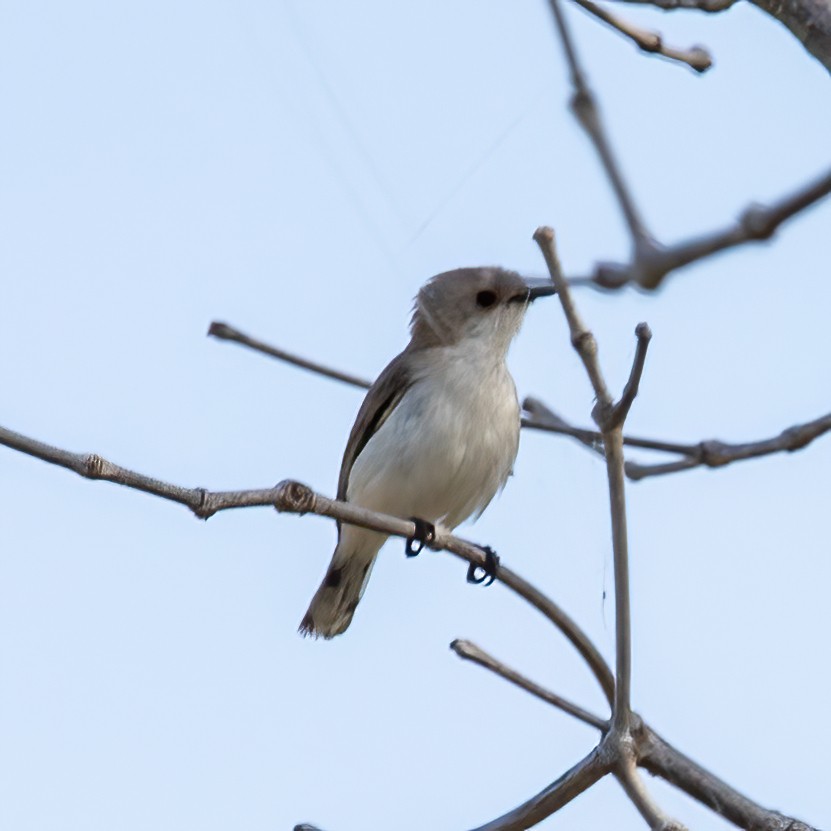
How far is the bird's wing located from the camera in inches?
268

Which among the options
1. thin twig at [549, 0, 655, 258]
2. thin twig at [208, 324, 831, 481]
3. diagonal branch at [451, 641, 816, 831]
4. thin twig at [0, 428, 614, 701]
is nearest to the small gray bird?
thin twig at [208, 324, 831, 481]

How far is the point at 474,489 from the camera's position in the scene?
662 centimetres

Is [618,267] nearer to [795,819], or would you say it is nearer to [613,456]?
[613,456]

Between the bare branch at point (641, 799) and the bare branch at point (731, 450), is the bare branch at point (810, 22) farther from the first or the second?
the bare branch at point (641, 799)

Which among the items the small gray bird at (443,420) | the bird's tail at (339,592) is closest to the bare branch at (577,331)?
the small gray bird at (443,420)

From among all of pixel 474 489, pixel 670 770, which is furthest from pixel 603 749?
pixel 474 489

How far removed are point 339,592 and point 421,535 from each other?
135 inches

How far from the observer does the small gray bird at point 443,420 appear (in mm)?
6504

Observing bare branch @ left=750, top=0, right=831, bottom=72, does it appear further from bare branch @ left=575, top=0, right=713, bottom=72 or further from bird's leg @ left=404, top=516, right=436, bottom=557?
bird's leg @ left=404, top=516, right=436, bottom=557

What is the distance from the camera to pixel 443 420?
6492 mm

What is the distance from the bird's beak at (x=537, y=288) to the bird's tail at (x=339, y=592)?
1579 millimetres

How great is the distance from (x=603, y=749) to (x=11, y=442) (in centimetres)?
159

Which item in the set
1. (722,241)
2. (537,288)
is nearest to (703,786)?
(722,241)

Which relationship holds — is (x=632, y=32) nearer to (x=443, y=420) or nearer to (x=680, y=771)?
(x=680, y=771)
